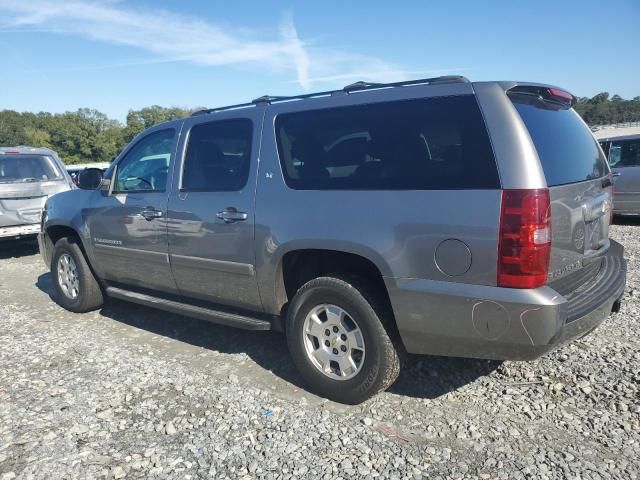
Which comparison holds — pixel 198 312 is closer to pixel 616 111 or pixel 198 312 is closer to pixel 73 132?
pixel 616 111

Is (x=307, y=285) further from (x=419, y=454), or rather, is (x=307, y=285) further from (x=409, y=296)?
A: (x=419, y=454)

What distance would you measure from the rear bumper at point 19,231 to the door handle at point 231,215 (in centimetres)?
636

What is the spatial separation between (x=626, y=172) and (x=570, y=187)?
9044 mm

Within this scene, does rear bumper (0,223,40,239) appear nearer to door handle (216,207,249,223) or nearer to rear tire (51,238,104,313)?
rear tire (51,238,104,313)

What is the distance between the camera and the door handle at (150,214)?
4.15 m

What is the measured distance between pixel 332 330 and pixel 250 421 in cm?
A: 76

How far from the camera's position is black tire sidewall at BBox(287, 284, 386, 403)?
3059 mm

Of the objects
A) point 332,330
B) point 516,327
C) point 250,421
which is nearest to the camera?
point 516,327

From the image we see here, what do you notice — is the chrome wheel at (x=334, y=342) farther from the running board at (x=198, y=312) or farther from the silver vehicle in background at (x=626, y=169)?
the silver vehicle in background at (x=626, y=169)

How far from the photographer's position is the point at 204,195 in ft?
12.6

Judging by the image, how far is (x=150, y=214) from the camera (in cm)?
421

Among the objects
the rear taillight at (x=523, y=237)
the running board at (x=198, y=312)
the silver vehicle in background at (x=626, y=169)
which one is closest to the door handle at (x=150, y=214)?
the running board at (x=198, y=312)

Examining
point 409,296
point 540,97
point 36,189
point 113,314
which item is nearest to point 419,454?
point 409,296

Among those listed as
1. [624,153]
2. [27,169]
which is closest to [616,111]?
[624,153]
